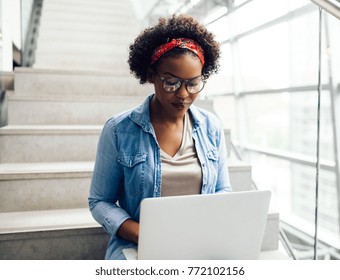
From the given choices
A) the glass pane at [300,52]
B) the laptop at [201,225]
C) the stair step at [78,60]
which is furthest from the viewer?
the glass pane at [300,52]

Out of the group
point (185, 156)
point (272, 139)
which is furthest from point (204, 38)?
point (272, 139)

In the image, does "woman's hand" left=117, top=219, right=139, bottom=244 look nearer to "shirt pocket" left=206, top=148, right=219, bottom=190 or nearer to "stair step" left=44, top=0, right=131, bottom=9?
"shirt pocket" left=206, top=148, right=219, bottom=190

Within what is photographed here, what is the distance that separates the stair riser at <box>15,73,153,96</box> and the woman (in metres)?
1.17

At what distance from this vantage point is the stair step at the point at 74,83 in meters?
2.05

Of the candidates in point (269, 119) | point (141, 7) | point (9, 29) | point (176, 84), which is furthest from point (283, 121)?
point (176, 84)

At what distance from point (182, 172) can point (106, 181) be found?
0.22m

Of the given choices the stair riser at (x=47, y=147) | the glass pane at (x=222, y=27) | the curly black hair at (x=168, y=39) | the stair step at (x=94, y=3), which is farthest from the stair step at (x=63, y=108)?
the stair step at (x=94, y=3)

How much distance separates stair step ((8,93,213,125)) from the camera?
6.04ft

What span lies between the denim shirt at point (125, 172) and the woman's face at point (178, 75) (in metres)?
0.12

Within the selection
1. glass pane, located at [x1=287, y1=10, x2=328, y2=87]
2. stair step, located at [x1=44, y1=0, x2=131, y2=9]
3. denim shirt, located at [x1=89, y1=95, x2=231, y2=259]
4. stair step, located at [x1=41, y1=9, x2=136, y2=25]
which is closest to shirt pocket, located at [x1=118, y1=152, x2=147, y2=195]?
denim shirt, located at [x1=89, y1=95, x2=231, y2=259]

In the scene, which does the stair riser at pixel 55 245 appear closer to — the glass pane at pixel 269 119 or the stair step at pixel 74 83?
the stair step at pixel 74 83

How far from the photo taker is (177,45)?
37.6 inches

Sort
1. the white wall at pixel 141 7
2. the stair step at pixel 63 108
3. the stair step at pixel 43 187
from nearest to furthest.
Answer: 1. the stair step at pixel 43 187
2. the stair step at pixel 63 108
3. the white wall at pixel 141 7
